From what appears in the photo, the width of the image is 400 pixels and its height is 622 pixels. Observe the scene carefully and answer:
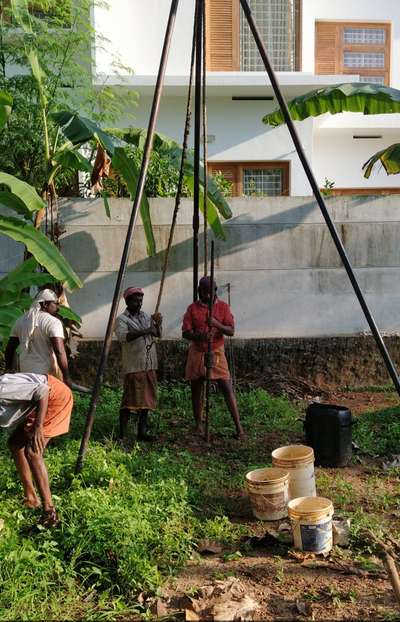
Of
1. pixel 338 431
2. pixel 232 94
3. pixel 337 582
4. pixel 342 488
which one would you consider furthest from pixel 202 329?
pixel 232 94

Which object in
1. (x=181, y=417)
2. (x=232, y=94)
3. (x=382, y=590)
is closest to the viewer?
(x=382, y=590)

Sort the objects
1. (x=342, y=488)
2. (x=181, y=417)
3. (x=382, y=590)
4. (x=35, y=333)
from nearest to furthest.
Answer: (x=382, y=590) → (x=342, y=488) → (x=35, y=333) → (x=181, y=417)

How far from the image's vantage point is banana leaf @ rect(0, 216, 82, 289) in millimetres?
6023

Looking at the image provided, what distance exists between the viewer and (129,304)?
6750 mm

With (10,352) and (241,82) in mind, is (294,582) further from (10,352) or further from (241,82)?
(241,82)

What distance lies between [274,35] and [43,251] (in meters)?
8.63

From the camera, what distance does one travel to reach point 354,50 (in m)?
13.8

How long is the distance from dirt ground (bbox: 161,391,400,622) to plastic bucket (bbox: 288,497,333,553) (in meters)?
0.07

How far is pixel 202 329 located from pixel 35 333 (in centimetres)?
179

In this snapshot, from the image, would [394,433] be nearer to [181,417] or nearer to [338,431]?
[338,431]

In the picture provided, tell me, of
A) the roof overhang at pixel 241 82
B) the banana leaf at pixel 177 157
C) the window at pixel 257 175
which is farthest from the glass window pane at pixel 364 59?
the banana leaf at pixel 177 157

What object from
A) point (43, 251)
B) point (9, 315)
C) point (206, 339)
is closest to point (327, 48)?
point (206, 339)

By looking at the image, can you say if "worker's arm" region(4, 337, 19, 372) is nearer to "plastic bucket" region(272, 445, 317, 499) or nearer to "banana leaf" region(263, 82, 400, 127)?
"plastic bucket" region(272, 445, 317, 499)

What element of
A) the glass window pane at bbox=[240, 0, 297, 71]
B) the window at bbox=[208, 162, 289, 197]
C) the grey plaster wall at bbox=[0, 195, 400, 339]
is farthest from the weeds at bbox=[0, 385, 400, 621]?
the glass window pane at bbox=[240, 0, 297, 71]
